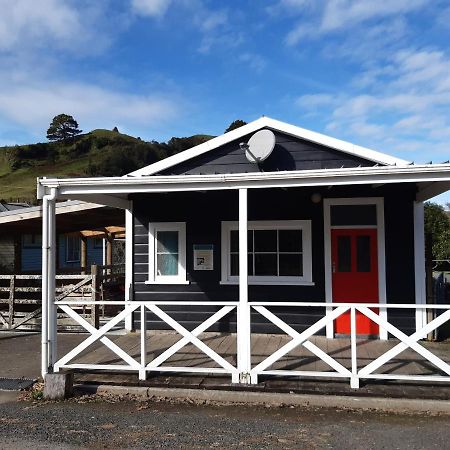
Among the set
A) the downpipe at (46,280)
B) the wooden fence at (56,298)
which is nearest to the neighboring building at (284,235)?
the wooden fence at (56,298)

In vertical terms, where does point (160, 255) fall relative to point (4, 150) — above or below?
below

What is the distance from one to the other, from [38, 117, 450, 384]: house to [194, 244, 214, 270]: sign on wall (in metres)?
0.02

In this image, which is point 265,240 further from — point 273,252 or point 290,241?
point 290,241

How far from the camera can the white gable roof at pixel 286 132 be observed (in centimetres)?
774

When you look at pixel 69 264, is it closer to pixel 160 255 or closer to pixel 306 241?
pixel 160 255

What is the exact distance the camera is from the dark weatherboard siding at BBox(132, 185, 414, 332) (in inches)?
306

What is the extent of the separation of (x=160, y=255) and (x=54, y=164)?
253 ft

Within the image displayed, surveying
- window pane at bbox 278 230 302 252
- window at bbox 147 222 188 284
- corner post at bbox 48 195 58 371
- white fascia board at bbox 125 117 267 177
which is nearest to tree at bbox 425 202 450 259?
window pane at bbox 278 230 302 252

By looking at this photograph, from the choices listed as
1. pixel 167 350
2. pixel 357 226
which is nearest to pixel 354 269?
pixel 357 226

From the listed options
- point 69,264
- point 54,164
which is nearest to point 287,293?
point 69,264

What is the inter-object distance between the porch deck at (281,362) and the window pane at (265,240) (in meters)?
1.50

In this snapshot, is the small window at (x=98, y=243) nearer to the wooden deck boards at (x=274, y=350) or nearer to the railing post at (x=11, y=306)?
the railing post at (x=11, y=306)

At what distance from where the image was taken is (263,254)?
829cm

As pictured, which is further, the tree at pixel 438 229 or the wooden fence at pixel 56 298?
the tree at pixel 438 229
